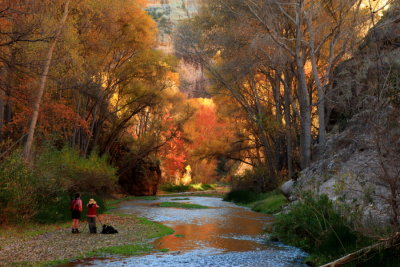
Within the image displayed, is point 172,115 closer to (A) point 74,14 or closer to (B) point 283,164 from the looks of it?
(B) point 283,164

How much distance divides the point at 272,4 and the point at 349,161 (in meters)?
11.2

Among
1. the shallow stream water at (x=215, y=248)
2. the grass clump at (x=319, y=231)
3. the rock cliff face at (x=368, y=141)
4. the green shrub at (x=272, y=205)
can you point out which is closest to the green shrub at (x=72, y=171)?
the shallow stream water at (x=215, y=248)

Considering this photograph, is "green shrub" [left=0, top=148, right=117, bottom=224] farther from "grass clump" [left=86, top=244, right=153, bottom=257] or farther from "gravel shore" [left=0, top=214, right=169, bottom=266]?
"grass clump" [left=86, top=244, right=153, bottom=257]

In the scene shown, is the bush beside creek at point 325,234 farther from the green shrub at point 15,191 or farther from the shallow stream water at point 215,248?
the green shrub at point 15,191

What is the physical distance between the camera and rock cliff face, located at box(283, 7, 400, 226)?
24.7 ft

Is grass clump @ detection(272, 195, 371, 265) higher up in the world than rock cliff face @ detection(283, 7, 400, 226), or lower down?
lower down

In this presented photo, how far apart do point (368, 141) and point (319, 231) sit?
3.57 m

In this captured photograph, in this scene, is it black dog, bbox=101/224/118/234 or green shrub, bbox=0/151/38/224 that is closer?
black dog, bbox=101/224/118/234

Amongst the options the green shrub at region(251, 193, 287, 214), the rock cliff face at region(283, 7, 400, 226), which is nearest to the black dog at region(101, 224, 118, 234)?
the rock cliff face at region(283, 7, 400, 226)

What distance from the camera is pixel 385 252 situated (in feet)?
26.6

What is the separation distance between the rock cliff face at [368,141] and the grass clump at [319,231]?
48 centimetres

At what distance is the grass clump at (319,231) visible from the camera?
10.0 meters

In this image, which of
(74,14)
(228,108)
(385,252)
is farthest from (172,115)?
(385,252)

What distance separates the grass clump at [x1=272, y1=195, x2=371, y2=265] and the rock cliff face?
0.48m
